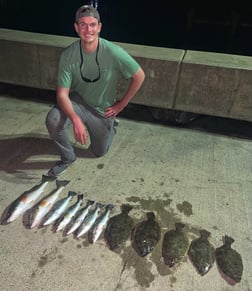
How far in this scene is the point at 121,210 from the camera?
3152mm

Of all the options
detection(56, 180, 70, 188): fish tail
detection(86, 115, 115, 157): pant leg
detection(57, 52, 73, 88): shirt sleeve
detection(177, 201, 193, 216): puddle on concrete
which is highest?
detection(57, 52, 73, 88): shirt sleeve

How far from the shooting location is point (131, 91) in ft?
11.5

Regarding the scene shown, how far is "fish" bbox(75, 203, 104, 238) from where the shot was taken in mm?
2832

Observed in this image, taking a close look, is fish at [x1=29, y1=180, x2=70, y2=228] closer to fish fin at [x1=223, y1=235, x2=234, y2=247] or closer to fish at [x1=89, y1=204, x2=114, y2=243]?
fish at [x1=89, y1=204, x2=114, y2=243]

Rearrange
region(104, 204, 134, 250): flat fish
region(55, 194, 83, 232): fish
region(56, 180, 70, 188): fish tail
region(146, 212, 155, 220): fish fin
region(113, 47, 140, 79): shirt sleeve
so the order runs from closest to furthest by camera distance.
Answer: region(104, 204, 134, 250): flat fish → region(55, 194, 83, 232): fish → region(146, 212, 155, 220): fish fin → region(113, 47, 140, 79): shirt sleeve → region(56, 180, 70, 188): fish tail

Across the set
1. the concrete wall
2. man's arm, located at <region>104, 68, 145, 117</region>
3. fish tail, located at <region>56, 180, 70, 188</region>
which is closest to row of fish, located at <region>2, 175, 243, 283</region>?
fish tail, located at <region>56, 180, 70, 188</region>

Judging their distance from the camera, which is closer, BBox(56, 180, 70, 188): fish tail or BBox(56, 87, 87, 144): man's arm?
BBox(56, 87, 87, 144): man's arm

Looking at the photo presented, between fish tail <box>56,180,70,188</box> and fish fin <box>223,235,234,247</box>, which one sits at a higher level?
fish tail <box>56,180,70,188</box>

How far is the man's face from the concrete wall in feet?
4.84

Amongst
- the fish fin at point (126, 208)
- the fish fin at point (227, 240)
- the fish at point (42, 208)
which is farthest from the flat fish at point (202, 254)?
the fish at point (42, 208)

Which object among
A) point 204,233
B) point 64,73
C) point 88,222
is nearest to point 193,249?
point 204,233

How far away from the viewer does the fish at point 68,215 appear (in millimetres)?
2873

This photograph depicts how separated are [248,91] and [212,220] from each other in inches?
85.7

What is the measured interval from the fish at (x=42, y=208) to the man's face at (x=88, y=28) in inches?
67.8
